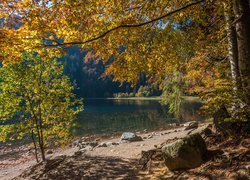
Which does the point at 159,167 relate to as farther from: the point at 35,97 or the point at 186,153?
the point at 35,97

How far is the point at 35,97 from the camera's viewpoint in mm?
13445

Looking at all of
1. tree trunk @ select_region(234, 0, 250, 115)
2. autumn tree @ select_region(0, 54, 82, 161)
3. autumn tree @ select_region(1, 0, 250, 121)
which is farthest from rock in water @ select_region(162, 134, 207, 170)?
autumn tree @ select_region(0, 54, 82, 161)

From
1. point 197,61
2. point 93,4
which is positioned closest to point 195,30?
point 197,61

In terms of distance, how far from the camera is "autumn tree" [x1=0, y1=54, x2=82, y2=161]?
12680 millimetres

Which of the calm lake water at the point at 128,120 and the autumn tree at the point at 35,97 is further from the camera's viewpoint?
the calm lake water at the point at 128,120

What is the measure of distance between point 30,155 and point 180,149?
21.7 metres

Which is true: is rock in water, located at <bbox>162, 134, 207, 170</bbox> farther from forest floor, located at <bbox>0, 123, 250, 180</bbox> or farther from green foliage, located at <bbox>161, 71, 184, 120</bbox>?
green foliage, located at <bbox>161, 71, 184, 120</bbox>

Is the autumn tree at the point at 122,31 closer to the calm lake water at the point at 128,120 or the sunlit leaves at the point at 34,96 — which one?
the sunlit leaves at the point at 34,96

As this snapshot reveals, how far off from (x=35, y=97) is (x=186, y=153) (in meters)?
9.38

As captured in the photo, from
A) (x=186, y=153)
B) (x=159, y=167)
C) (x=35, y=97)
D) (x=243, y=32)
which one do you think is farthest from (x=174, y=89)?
(x=186, y=153)

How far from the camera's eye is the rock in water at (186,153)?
6500 mm

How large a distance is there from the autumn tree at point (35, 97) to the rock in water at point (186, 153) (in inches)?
332

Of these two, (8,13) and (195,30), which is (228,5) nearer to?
(195,30)

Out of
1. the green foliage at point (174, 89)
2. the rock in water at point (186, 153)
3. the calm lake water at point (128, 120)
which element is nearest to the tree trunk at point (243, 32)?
the rock in water at point (186, 153)
